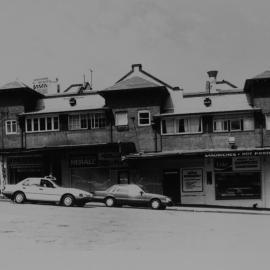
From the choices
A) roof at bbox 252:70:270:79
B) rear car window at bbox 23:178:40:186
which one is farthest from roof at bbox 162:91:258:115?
rear car window at bbox 23:178:40:186

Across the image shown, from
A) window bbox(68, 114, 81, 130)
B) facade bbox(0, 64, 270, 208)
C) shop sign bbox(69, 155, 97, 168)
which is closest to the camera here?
facade bbox(0, 64, 270, 208)

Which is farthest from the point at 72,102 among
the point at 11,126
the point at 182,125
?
the point at 182,125

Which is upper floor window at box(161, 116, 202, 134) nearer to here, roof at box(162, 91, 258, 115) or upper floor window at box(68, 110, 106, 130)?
roof at box(162, 91, 258, 115)

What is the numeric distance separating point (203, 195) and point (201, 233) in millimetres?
17423

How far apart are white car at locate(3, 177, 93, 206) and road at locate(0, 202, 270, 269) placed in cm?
258

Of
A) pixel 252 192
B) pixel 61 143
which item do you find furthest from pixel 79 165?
pixel 252 192

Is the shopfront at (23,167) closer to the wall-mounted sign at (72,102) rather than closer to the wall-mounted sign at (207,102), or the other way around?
the wall-mounted sign at (72,102)

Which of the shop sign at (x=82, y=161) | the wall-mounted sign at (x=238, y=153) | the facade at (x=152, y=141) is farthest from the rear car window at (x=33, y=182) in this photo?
the wall-mounted sign at (x=238, y=153)

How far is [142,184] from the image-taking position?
35062 millimetres

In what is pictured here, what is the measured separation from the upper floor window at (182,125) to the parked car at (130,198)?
8125mm

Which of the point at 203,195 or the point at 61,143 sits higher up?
the point at 61,143

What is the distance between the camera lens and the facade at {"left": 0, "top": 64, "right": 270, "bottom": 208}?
34.1 metres

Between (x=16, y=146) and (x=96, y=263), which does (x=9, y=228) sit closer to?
(x=96, y=263)

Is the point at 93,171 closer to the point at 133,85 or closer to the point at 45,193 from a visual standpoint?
the point at 133,85
